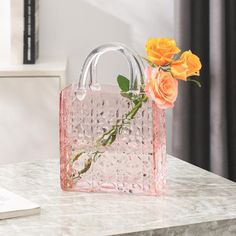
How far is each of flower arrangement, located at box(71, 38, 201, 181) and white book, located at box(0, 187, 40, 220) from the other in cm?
21

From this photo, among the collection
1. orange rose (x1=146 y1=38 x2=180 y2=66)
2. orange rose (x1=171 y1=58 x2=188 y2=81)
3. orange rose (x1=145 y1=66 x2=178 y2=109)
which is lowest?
orange rose (x1=145 y1=66 x2=178 y2=109)

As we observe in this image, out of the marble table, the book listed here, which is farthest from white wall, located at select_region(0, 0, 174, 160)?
the marble table

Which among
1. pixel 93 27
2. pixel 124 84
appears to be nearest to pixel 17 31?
pixel 93 27

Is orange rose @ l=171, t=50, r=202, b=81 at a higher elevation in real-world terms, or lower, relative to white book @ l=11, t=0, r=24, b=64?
lower

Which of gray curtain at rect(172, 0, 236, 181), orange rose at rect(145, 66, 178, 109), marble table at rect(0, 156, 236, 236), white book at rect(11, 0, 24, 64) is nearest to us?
marble table at rect(0, 156, 236, 236)

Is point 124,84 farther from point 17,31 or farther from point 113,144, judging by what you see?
point 17,31

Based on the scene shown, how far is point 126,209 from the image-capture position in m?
1.74

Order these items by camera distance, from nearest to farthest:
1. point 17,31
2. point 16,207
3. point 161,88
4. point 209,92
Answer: point 16,207 → point 161,88 → point 17,31 → point 209,92

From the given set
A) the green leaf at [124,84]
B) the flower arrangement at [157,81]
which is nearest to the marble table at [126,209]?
the flower arrangement at [157,81]

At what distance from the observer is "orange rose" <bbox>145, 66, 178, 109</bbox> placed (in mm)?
1799

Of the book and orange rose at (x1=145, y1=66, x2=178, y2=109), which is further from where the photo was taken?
the book

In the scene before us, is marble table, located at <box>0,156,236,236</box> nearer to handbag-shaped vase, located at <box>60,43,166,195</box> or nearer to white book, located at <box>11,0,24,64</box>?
handbag-shaped vase, located at <box>60,43,166,195</box>

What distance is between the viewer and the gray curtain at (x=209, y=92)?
10.4 ft

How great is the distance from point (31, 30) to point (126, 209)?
1.48m
